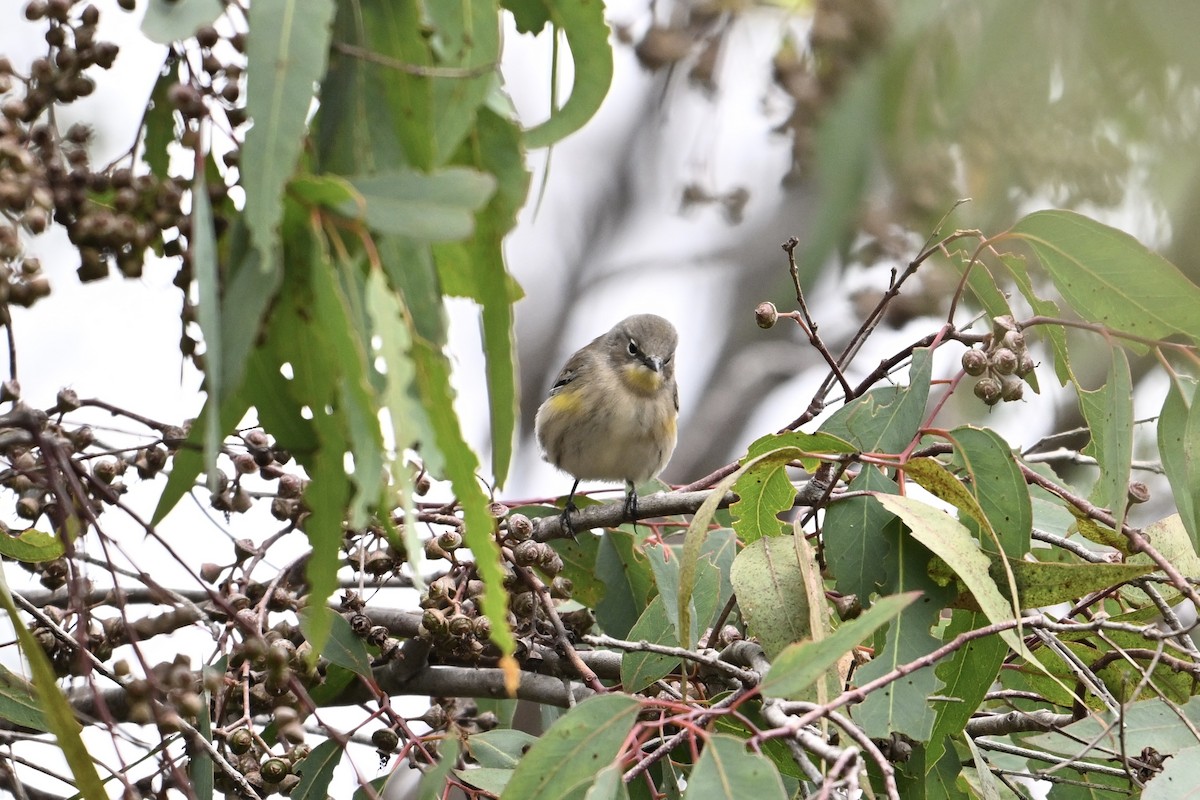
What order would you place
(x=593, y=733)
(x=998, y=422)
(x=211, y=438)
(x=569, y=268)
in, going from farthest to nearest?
(x=569, y=268) → (x=998, y=422) → (x=593, y=733) → (x=211, y=438)

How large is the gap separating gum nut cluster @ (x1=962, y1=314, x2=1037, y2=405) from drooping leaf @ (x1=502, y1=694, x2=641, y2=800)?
1.00 metres

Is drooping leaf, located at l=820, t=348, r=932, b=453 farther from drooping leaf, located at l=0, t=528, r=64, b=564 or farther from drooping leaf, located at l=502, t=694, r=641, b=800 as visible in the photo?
drooping leaf, located at l=0, t=528, r=64, b=564

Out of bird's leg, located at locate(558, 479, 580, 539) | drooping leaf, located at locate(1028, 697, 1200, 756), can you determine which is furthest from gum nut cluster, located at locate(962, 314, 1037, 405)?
bird's leg, located at locate(558, 479, 580, 539)

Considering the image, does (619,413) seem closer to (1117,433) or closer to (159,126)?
(1117,433)

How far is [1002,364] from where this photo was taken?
2.47 m

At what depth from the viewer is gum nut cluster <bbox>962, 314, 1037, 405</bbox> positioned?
8.11 ft

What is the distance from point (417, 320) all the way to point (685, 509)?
1.12 meters

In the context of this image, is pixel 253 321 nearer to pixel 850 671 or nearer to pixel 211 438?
pixel 211 438

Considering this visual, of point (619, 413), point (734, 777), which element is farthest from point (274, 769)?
point (619, 413)

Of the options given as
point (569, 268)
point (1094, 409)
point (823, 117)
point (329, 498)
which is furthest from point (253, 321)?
point (569, 268)

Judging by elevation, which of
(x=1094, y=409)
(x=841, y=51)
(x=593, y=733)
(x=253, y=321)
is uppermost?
(x=841, y=51)

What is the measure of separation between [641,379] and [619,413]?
226 millimetres

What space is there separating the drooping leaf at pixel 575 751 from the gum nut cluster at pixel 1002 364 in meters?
1.00

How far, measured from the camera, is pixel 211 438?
4.86 ft
